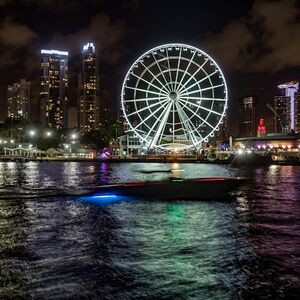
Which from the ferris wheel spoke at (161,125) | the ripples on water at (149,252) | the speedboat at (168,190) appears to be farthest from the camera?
the ferris wheel spoke at (161,125)

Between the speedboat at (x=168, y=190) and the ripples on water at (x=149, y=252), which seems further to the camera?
the speedboat at (x=168, y=190)

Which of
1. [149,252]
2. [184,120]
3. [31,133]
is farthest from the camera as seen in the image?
[31,133]

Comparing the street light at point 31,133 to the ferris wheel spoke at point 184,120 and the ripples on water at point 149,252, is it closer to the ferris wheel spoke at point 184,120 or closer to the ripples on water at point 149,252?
the ferris wheel spoke at point 184,120

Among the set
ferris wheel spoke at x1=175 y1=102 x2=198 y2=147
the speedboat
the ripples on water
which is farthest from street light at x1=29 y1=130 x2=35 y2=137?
the ripples on water

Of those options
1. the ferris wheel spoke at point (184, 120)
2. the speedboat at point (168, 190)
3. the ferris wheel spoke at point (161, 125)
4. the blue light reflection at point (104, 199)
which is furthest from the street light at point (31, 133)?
the blue light reflection at point (104, 199)

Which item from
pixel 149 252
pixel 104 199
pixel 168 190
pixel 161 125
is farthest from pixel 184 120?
pixel 149 252

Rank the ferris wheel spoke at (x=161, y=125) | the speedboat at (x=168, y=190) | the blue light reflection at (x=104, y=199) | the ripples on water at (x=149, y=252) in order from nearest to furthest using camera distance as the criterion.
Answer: the ripples on water at (x=149, y=252) < the blue light reflection at (x=104, y=199) < the speedboat at (x=168, y=190) < the ferris wheel spoke at (x=161, y=125)

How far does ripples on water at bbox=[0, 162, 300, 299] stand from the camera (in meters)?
11.9

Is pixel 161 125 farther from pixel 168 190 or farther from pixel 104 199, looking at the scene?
pixel 104 199

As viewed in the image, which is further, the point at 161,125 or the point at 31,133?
the point at 31,133

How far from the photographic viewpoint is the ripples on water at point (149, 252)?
11898 mm

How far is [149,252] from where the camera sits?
52.4ft

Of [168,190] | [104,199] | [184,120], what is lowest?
[104,199]

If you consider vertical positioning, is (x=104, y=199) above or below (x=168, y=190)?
below
